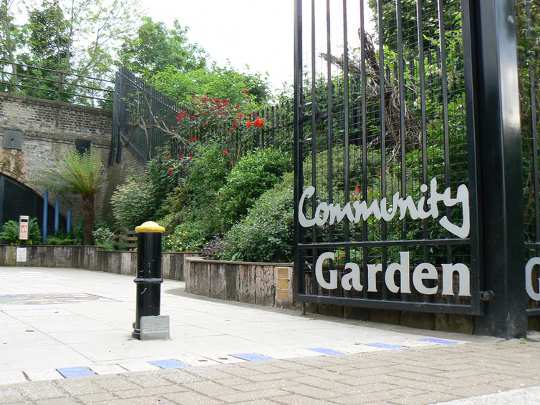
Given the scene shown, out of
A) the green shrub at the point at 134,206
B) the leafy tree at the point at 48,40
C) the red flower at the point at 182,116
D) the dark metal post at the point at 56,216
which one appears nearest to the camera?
the red flower at the point at 182,116

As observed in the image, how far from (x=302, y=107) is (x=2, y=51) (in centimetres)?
2514

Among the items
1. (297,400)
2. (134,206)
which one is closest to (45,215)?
(134,206)

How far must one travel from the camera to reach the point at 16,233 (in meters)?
18.1

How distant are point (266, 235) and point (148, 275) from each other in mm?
3623

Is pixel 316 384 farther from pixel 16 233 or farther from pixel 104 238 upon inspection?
pixel 16 233

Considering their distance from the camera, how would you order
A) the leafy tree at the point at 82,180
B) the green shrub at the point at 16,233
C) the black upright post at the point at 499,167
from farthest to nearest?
the green shrub at the point at 16,233, the leafy tree at the point at 82,180, the black upright post at the point at 499,167

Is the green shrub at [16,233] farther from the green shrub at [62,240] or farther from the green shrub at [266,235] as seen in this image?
the green shrub at [266,235]

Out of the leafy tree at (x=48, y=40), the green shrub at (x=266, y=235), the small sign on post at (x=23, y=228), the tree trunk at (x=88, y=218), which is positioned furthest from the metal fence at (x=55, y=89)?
the green shrub at (x=266, y=235)

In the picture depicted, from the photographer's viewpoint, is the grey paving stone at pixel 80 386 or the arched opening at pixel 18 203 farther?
the arched opening at pixel 18 203

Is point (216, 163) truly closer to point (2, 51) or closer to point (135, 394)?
point (135, 394)

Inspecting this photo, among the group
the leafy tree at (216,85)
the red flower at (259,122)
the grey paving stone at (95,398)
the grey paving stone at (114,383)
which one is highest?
the leafy tree at (216,85)

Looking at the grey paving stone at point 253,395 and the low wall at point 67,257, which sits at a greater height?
the low wall at point 67,257

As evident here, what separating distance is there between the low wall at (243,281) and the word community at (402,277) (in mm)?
771

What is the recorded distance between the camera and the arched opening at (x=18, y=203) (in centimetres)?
1925
